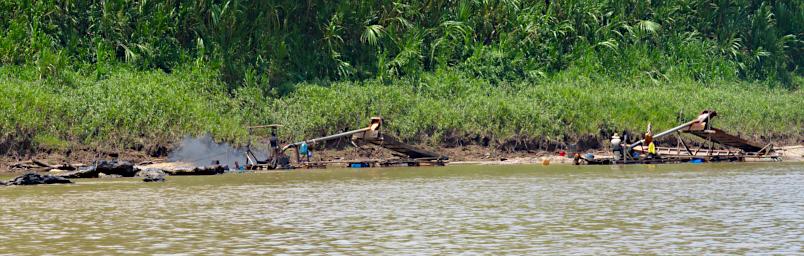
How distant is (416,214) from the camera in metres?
23.1

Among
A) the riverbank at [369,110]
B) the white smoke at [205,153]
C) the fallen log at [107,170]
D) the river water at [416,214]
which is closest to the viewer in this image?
the river water at [416,214]

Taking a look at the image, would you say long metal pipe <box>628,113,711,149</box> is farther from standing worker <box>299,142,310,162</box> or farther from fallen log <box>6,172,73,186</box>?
fallen log <box>6,172,73,186</box>

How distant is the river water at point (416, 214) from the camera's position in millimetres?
18422

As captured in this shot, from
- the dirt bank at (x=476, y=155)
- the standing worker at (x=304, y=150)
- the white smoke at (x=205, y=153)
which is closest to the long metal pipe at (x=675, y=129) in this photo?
the dirt bank at (x=476, y=155)

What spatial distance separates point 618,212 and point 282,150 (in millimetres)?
15966

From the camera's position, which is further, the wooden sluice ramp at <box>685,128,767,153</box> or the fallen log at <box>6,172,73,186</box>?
the wooden sluice ramp at <box>685,128,767,153</box>

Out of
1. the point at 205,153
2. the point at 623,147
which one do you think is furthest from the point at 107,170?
the point at 623,147

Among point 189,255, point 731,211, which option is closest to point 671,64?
point 731,211

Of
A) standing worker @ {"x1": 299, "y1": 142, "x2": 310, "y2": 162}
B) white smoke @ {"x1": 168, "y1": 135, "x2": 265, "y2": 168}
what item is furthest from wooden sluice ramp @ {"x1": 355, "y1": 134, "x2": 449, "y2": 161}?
white smoke @ {"x1": 168, "y1": 135, "x2": 265, "y2": 168}

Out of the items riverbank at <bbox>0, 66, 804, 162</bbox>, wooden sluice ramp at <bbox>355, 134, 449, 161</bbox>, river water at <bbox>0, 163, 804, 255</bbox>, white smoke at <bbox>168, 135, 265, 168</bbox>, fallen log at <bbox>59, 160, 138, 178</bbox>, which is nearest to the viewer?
river water at <bbox>0, 163, 804, 255</bbox>

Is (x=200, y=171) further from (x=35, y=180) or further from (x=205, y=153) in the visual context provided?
(x=35, y=180)

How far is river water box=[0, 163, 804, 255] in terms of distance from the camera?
60.4 ft

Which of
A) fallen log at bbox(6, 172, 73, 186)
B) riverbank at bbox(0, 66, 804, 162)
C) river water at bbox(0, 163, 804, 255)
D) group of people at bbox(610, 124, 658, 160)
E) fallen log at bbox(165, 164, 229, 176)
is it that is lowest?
river water at bbox(0, 163, 804, 255)

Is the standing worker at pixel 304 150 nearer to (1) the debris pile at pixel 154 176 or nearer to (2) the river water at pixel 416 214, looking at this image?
(2) the river water at pixel 416 214
